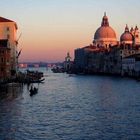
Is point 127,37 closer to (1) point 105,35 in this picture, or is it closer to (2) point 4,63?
(1) point 105,35

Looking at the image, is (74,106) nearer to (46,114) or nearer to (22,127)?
(46,114)

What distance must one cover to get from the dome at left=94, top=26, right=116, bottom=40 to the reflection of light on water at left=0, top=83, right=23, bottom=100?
94.3 metres

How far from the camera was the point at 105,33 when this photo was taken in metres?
143

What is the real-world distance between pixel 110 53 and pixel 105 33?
24276mm

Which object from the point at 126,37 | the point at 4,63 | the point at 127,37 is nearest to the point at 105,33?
the point at 126,37

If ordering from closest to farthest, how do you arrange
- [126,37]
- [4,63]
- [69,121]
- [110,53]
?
[69,121] < [4,63] < [110,53] < [126,37]

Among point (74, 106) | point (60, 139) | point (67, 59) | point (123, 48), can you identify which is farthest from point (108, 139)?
point (67, 59)

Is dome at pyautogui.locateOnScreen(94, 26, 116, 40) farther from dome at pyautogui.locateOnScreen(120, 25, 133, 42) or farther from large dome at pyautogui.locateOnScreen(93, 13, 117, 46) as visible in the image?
dome at pyautogui.locateOnScreen(120, 25, 133, 42)

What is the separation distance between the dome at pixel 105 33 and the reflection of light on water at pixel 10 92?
9430 centimetres

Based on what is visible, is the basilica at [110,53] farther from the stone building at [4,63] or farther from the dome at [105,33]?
the stone building at [4,63]

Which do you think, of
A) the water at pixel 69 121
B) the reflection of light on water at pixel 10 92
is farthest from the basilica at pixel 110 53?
the water at pixel 69 121

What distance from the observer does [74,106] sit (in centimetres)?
3203

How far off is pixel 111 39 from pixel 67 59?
40.9 metres

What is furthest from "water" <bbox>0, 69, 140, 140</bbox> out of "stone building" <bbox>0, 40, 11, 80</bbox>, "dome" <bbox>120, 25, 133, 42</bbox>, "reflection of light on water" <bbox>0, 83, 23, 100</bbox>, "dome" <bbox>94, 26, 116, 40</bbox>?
Result: "dome" <bbox>94, 26, 116, 40</bbox>
